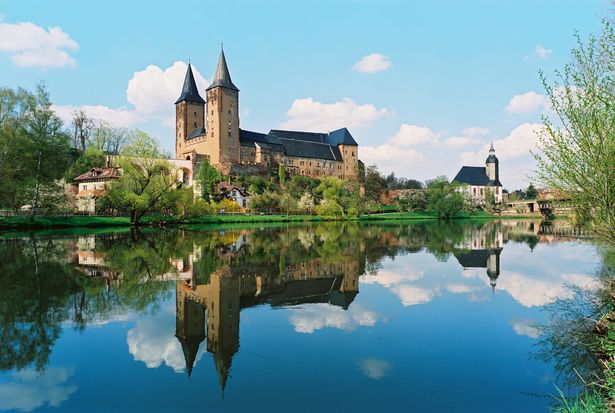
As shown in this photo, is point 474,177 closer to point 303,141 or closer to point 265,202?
point 303,141

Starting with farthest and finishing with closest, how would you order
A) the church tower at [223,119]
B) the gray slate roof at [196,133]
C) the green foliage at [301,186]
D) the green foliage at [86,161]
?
1. the gray slate roof at [196,133]
2. the church tower at [223,119]
3. the green foliage at [301,186]
4. the green foliage at [86,161]

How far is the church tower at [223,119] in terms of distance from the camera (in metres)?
79.9

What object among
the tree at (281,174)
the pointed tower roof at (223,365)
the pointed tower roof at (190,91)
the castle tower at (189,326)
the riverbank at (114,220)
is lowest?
the pointed tower roof at (223,365)

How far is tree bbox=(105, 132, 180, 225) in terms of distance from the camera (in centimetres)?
3753

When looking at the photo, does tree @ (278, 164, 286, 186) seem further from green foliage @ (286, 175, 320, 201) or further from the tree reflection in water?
the tree reflection in water

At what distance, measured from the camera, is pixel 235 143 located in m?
82.9

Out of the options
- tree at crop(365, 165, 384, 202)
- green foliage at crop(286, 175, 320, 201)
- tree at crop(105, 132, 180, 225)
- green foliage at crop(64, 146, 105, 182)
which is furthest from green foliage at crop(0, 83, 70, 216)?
tree at crop(365, 165, 384, 202)

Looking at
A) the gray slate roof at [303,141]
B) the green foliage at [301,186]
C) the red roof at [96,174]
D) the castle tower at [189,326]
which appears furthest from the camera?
the gray slate roof at [303,141]

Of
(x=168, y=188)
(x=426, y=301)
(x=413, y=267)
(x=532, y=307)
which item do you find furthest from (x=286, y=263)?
(x=168, y=188)

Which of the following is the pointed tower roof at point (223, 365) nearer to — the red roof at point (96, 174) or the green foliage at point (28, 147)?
the green foliage at point (28, 147)

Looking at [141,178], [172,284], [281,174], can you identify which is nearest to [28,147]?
[141,178]

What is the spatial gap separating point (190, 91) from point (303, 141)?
26927 mm

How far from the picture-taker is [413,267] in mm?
16312

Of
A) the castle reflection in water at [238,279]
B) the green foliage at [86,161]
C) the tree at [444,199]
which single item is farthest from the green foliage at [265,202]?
the castle reflection in water at [238,279]
